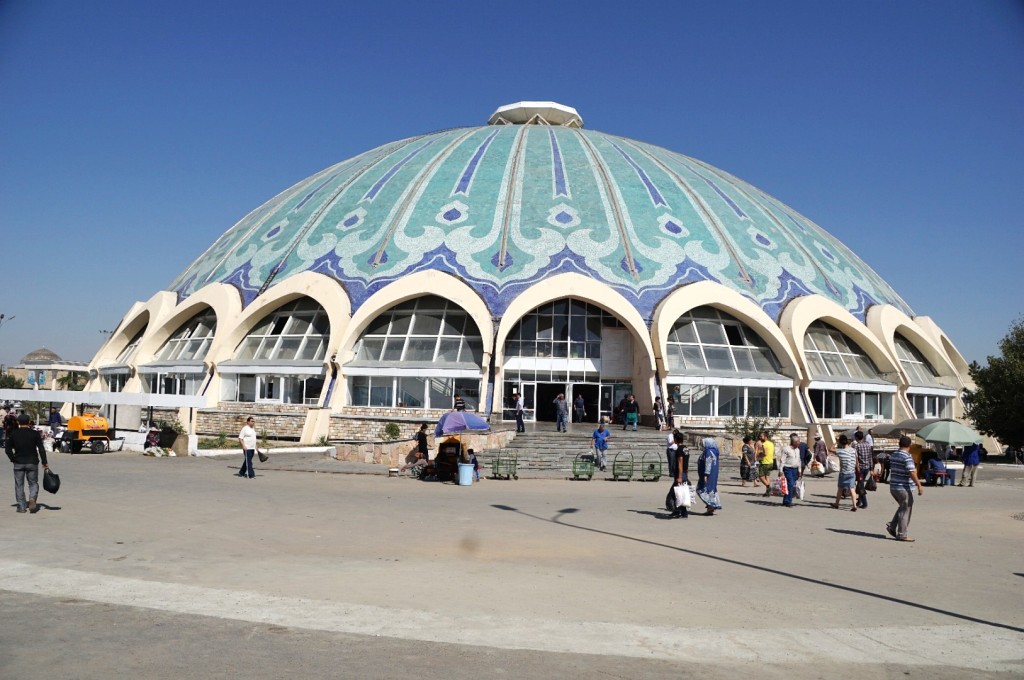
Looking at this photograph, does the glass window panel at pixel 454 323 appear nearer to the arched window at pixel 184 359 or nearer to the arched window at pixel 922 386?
the arched window at pixel 184 359

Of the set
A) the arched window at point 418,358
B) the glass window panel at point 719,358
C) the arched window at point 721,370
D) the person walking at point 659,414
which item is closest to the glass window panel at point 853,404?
the arched window at point 721,370

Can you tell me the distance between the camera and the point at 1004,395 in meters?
31.5

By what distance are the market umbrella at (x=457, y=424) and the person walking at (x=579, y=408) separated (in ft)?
34.4

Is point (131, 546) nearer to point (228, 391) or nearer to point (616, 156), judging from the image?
point (228, 391)

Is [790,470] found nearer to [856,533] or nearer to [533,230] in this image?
[856,533]

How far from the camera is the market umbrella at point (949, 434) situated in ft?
69.3

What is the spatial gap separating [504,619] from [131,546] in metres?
4.84

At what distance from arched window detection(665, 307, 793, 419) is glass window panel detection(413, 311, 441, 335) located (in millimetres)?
7872

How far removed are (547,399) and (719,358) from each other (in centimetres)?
610

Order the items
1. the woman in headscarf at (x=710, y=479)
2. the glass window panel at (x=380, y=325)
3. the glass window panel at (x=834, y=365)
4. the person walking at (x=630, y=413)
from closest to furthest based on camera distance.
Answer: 1. the woman in headscarf at (x=710, y=479)
2. the person walking at (x=630, y=413)
3. the glass window panel at (x=380, y=325)
4. the glass window panel at (x=834, y=365)

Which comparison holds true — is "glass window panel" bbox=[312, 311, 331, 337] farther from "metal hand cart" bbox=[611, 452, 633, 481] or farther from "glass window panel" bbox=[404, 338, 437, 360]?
"metal hand cart" bbox=[611, 452, 633, 481]

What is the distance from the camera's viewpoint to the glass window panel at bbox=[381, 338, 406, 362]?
29.5 metres

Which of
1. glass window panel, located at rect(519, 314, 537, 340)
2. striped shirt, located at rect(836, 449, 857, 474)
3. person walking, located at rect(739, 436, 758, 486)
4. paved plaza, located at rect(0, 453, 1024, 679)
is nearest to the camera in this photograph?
paved plaza, located at rect(0, 453, 1024, 679)

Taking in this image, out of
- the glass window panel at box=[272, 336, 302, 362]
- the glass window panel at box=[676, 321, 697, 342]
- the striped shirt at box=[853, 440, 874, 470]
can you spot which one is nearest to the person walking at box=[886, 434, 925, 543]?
the striped shirt at box=[853, 440, 874, 470]
